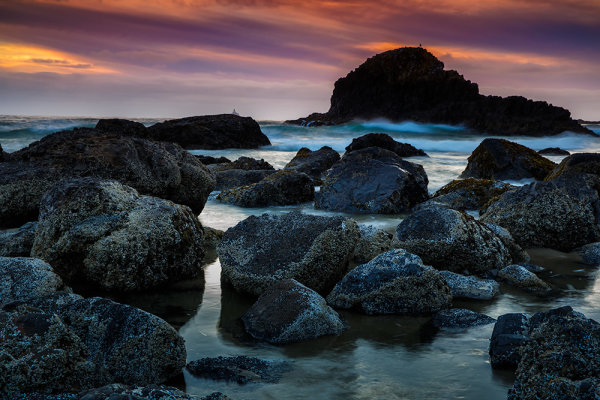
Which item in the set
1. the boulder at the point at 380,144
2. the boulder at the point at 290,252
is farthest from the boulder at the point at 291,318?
the boulder at the point at 380,144

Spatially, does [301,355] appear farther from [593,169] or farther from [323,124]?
[323,124]

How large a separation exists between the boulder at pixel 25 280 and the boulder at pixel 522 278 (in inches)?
176

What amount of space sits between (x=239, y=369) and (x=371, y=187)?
298 inches

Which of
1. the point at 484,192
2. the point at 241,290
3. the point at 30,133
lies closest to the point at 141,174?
the point at 241,290

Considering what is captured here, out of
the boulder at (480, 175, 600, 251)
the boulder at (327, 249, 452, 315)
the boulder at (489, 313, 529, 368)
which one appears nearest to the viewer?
the boulder at (489, 313, 529, 368)

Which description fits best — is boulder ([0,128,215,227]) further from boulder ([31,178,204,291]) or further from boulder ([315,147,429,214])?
boulder ([315,147,429,214])

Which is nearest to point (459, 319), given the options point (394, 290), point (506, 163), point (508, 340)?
point (394, 290)

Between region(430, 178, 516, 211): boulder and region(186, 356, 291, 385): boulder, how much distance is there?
24.2 ft

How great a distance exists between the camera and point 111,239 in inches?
220

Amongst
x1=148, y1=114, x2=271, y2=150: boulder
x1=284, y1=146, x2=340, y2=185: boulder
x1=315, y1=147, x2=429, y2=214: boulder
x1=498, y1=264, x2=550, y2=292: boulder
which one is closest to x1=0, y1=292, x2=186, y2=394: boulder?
x1=498, y1=264, x2=550, y2=292: boulder

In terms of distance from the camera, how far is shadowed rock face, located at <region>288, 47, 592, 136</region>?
4912cm

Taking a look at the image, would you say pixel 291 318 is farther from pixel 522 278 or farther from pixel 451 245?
pixel 522 278

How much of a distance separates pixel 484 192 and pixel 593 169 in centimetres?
208

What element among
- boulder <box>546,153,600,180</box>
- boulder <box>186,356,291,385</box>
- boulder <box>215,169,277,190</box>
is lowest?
boulder <box>186,356,291,385</box>
